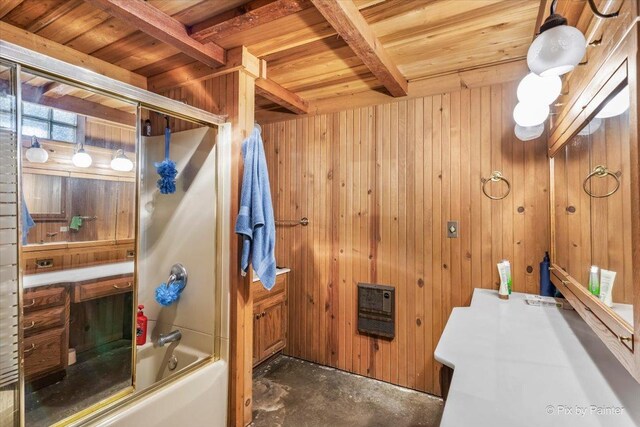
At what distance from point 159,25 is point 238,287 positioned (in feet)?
4.67

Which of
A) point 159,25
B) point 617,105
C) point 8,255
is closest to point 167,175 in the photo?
point 159,25

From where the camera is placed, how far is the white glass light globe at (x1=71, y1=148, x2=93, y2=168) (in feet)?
7.01

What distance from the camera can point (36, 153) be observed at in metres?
1.96

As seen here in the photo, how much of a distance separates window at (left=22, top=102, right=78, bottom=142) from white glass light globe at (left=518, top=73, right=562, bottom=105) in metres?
2.70

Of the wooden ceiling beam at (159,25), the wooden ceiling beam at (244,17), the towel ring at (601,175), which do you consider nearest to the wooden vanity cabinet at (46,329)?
the wooden ceiling beam at (159,25)

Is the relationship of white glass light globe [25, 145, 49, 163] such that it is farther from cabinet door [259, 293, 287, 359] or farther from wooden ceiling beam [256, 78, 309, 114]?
cabinet door [259, 293, 287, 359]

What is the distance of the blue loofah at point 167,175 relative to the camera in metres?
1.92

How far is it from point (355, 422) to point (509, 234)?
5.14ft

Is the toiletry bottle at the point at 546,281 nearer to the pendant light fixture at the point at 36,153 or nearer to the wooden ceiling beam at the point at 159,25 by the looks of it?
the wooden ceiling beam at the point at 159,25

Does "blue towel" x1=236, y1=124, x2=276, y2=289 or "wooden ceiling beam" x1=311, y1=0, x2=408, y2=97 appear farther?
"blue towel" x1=236, y1=124, x2=276, y2=289

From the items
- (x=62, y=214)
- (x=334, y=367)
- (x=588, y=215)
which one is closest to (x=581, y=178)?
(x=588, y=215)

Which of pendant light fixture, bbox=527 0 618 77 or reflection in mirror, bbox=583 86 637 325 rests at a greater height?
pendant light fixture, bbox=527 0 618 77

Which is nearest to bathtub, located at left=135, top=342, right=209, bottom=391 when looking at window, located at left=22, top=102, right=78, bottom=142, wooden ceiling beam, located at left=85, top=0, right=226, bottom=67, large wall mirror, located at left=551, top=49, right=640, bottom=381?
window, located at left=22, top=102, right=78, bottom=142

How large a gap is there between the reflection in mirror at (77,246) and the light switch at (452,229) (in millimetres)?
2196
